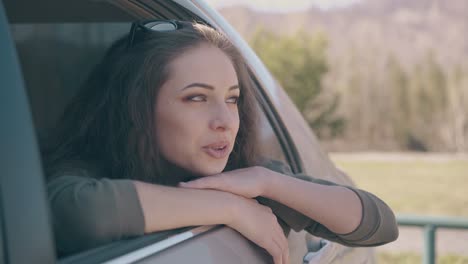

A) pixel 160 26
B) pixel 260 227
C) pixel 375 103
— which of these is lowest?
pixel 375 103

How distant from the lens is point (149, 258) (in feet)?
4.72

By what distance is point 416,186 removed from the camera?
19.4 m

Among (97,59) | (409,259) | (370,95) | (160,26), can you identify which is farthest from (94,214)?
(370,95)

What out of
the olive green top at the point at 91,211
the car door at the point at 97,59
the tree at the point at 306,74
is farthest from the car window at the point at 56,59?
the tree at the point at 306,74

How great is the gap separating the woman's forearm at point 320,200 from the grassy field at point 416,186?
6.10m

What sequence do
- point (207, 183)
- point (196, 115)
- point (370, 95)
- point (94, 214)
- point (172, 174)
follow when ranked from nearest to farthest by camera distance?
point (94, 214) → point (207, 183) → point (196, 115) → point (172, 174) → point (370, 95)

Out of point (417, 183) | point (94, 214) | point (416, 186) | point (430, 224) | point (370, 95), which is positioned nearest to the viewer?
point (94, 214)

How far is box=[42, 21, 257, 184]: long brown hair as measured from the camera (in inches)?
75.9

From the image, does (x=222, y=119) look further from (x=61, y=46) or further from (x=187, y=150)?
(x=61, y=46)

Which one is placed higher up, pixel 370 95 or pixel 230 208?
pixel 230 208

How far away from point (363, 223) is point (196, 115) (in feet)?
1.84

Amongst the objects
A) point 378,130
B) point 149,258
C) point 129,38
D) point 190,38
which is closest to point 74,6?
point 129,38

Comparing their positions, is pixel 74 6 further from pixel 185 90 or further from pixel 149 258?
pixel 149 258

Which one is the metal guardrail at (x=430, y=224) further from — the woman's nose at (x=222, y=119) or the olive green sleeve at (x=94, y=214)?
the olive green sleeve at (x=94, y=214)
